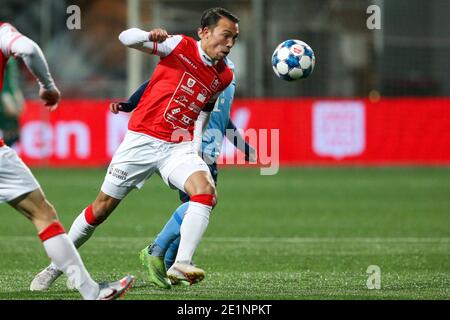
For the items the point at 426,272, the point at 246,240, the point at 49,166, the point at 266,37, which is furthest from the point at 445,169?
the point at 426,272

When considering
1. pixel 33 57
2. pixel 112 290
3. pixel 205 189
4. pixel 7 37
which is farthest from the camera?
pixel 205 189

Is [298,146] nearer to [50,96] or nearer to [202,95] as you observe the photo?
[202,95]

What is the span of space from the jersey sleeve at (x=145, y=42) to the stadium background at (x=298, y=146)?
1764mm

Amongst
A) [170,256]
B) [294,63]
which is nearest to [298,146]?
[294,63]

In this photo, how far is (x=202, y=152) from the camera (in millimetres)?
8547

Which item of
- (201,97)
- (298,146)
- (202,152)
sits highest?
(201,97)

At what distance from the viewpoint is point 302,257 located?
394 inches

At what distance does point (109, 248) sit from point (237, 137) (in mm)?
2749

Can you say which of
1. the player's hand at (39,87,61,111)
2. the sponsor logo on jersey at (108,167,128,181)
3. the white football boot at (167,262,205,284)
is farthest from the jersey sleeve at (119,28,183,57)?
the white football boot at (167,262,205,284)

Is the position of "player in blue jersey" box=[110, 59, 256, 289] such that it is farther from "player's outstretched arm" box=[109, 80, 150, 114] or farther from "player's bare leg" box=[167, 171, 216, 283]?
"player's bare leg" box=[167, 171, 216, 283]

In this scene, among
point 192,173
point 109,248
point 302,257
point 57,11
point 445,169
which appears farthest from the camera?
point 57,11

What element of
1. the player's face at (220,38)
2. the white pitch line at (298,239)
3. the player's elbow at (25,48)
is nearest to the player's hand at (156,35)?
the player's face at (220,38)

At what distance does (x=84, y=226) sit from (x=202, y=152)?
1.36 metres
